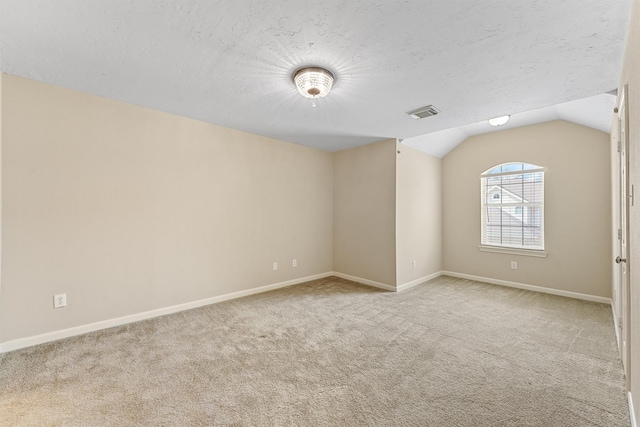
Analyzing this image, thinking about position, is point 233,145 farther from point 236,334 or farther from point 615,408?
point 615,408

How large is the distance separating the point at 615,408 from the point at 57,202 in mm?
4590

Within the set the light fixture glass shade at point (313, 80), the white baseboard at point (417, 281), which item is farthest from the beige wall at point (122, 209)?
the white baseboard at point (417, 281)

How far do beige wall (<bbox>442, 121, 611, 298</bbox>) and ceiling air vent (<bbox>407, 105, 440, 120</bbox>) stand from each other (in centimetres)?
226

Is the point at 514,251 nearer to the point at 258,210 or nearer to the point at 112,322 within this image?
the point at 258,210

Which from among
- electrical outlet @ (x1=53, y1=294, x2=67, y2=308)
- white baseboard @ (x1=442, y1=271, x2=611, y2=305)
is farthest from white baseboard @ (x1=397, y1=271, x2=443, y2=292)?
electrical outlet @ (x1=53, y1=294, x2=67, y2=308)

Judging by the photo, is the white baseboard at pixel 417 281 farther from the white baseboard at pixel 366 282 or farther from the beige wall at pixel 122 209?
the beige wall at pixel 122 209

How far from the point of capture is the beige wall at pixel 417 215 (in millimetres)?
4359

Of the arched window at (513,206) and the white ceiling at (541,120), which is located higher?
the white ceiling at (541,120)

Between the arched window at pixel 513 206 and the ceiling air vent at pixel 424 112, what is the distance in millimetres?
2336

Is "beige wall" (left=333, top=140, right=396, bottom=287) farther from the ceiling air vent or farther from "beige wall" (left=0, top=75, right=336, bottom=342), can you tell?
"beige wall" (left=0, top=75, right=336, bottom=342)

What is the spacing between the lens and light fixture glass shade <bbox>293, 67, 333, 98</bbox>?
2.22 m

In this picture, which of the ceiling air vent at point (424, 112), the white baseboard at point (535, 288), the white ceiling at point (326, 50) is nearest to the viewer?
the white ceiling at point (326, 50)

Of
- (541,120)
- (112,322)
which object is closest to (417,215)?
(541,120)

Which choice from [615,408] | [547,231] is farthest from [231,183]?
[547,231]
